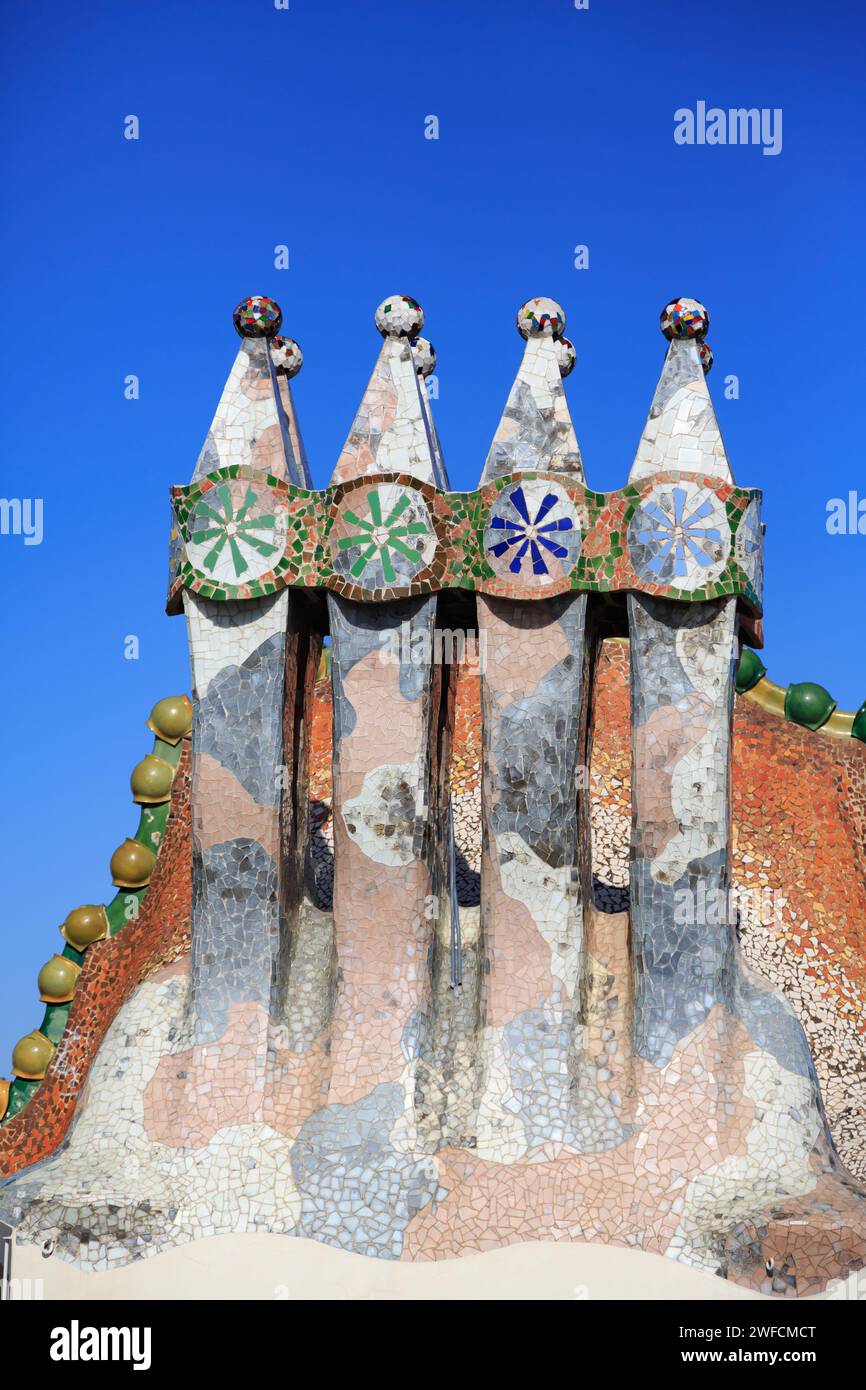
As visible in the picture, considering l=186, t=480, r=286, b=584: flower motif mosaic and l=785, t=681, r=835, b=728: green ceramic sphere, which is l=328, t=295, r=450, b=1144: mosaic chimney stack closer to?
l=186, t=480, r=286, b=584: flower motif mosaic

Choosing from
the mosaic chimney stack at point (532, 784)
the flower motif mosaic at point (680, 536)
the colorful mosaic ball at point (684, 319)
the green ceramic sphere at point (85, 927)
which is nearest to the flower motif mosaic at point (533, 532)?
the mosaic chimney stack at point (532, 784)

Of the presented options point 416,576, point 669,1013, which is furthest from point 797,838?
point 416,576

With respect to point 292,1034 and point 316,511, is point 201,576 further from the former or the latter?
point 292,1034

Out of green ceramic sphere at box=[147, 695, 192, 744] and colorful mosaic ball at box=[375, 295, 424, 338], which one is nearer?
colorful mosaic ball at box=[375, 295, 424, 338]

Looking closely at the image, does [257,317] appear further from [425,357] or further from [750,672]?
[750,672]

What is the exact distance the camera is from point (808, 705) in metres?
15.4

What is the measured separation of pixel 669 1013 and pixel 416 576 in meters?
3.23

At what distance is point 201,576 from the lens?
11266mm

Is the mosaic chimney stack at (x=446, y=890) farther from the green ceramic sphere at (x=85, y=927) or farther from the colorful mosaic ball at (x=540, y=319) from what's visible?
the green ceramic sphere at (x=85, y=927)

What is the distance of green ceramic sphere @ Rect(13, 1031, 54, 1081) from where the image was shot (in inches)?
575

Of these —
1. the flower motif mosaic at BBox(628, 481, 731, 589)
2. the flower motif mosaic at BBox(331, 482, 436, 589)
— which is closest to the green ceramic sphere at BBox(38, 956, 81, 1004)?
the flower motif mosaic at BBox(331, 482, 436, 589)

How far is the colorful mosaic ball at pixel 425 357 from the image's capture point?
40.0 ft

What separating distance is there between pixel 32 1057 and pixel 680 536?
753 centimetres

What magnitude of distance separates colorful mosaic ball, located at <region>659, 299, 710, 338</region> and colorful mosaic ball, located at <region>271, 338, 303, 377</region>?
109 inches
